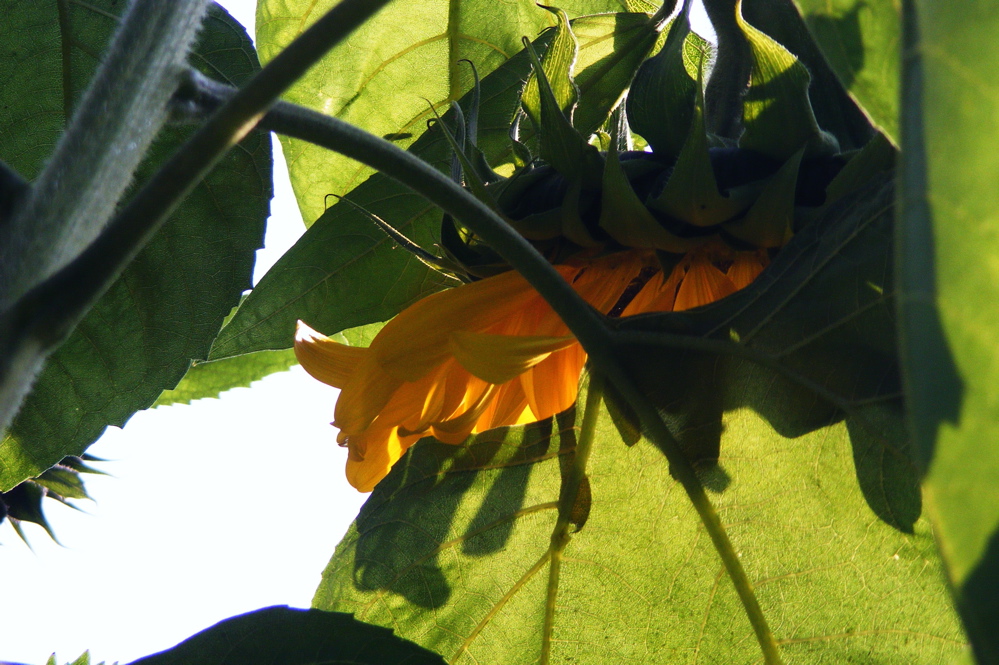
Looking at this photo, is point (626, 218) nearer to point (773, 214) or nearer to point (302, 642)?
point (773, 214)

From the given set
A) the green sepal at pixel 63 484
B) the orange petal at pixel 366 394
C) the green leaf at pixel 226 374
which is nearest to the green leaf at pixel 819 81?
the orange petal at pixel 366 394

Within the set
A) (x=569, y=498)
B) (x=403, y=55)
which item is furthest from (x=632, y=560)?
(x=403, y=55)

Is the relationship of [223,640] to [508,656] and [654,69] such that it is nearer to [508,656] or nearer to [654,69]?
[508,656]

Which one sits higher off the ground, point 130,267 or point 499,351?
point 130,267

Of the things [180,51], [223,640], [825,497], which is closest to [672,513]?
[825,497]

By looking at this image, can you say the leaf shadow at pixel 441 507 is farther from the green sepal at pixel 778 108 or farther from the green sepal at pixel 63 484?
the green sepal at pixel 63 484

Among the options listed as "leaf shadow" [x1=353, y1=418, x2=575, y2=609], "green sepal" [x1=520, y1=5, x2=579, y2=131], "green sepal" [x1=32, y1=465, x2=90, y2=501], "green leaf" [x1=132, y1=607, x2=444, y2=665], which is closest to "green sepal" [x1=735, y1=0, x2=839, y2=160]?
"green sepal" [x1=520, y1=5, x2=579, y2=131]

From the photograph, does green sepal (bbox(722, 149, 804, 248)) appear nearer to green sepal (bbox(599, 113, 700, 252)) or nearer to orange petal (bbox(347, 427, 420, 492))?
green sepal (bbox(599, 113, 700, 252))
